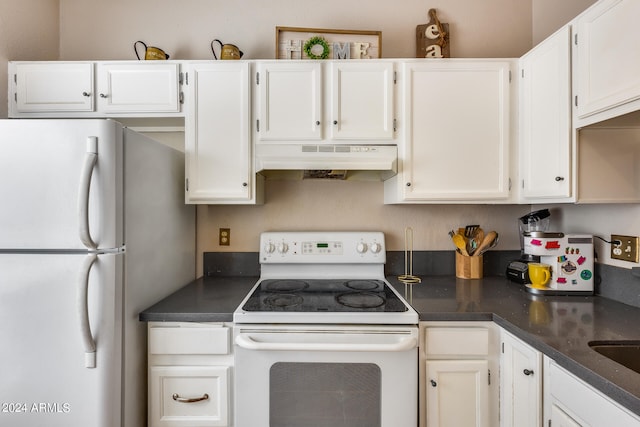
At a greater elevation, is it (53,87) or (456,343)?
(53,87)

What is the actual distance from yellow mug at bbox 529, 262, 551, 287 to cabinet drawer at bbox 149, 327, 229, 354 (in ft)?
4.96

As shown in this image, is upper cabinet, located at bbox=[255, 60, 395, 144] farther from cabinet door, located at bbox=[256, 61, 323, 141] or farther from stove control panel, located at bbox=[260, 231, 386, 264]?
stove control panel, located at bbox=[260, 231, 386, 264]

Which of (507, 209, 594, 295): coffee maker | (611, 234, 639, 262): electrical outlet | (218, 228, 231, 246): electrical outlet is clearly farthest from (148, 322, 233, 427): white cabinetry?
(611, 234, 639, 262): electrical outlet

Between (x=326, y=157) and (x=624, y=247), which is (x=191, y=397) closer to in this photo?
(x=326, y=157)

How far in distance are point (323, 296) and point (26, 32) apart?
2246 millimetres

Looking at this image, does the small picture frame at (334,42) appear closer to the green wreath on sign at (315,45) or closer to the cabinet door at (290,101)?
the green wreath on sign at (315,45)

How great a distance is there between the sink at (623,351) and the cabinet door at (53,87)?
2485 millimetres

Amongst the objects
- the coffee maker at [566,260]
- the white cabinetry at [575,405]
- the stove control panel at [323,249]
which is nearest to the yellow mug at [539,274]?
the coffee maker at [566,260]

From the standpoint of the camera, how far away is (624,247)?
A: 1.42 meters

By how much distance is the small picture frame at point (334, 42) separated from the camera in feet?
5.90

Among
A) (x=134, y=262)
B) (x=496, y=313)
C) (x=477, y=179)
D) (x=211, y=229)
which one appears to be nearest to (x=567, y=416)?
(x=496, y=313)

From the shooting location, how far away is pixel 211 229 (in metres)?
2.06

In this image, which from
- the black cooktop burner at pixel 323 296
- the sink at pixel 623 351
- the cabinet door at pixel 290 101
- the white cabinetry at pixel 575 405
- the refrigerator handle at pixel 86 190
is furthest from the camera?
the cabinet door at pixel 290 101

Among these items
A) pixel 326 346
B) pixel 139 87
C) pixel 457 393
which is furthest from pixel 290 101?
pixel 457 393
